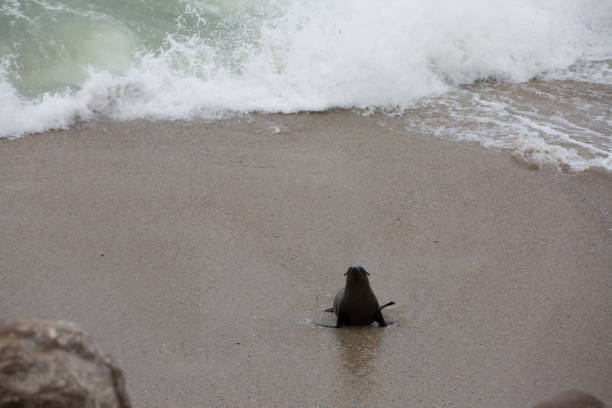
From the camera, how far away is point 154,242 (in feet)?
12.7

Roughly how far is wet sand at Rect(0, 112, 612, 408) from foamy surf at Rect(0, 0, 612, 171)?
0.43 m

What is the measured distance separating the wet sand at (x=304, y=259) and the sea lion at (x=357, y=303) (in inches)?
3.2

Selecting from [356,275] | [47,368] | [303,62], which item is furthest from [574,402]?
[303,62]

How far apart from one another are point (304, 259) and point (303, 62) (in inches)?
121

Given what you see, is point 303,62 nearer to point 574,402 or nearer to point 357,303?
point 357,303

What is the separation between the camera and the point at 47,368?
146 centimetres

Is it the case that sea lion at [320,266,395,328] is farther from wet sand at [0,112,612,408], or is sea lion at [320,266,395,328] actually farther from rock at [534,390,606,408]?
rock at [534,390,606,408]

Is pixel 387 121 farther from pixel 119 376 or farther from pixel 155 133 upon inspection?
pixel 119 376

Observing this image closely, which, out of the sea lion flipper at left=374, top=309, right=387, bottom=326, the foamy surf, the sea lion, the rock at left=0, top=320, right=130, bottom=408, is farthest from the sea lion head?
the foamy surf

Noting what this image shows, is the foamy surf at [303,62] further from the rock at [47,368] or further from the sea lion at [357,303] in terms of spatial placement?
the rock at [47,368]

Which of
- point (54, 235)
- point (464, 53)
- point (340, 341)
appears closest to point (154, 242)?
point (54, 235)

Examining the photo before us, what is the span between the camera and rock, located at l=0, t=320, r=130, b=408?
1.43 meters

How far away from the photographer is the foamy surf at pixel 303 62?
5.43m

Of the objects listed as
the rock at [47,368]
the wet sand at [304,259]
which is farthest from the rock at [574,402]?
the rock at [47,368]
